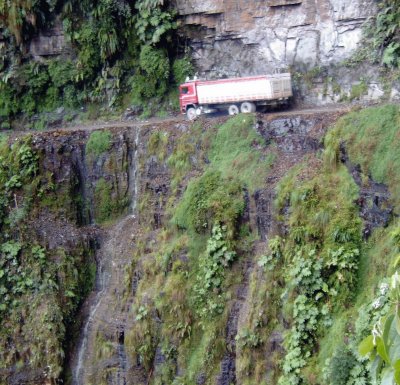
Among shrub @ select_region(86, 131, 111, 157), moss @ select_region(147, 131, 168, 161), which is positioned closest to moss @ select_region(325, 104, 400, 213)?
moss @ select_region(147, 131, 168, 161)

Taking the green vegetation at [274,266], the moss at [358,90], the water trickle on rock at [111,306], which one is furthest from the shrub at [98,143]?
the moss at [358,90]

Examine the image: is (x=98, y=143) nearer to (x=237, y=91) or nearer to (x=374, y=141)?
(x=237, y=91)

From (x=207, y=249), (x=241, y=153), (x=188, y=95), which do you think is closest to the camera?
(x=207, y=249)

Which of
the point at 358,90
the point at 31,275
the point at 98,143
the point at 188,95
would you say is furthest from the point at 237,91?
the point at 31,275

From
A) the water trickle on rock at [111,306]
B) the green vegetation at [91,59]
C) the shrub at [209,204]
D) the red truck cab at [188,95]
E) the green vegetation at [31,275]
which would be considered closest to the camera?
the shrub at [209,204]

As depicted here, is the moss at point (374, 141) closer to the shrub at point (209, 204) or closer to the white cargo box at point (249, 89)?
the shrub at point (209, 204)

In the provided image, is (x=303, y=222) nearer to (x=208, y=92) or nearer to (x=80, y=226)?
(x=208, y=92)

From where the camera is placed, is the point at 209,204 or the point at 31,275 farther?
the point at 31,275
